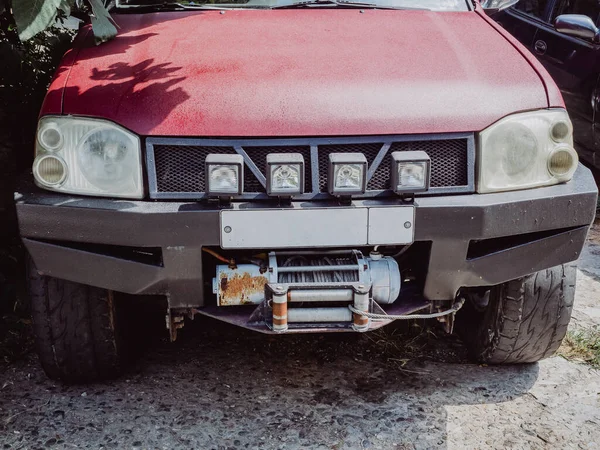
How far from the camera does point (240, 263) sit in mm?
2529

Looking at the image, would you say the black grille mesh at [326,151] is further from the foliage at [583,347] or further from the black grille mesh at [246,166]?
the foliage at [583,347]

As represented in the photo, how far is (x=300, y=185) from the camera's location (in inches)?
92.5

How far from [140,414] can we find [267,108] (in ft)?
4.28

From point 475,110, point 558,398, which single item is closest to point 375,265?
point 475,110

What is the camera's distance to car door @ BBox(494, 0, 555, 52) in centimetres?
610

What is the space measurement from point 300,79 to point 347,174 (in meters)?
0.44

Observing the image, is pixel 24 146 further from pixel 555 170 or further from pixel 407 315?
pixel 555 170

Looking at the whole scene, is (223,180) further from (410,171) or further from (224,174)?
(410,171)

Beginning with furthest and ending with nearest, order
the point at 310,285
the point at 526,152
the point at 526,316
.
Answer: the point at 526,316 < the point at 526,152 < the point at 310,285

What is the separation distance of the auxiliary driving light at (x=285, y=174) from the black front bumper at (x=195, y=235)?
0.27 feet

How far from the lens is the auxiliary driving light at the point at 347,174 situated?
7.66ft

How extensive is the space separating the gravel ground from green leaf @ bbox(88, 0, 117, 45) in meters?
1.41

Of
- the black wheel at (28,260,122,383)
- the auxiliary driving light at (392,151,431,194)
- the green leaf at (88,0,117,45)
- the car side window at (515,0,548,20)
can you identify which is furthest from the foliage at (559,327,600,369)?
the car side window at (515,0,548,20)

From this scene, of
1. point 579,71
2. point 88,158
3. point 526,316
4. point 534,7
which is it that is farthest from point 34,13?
point 534,7
